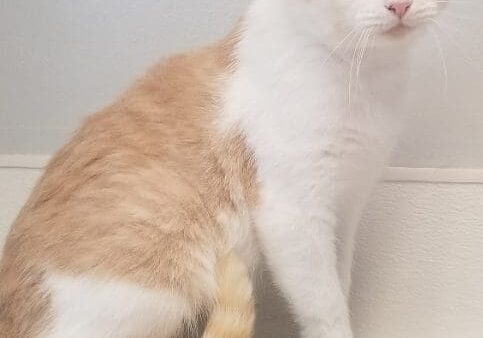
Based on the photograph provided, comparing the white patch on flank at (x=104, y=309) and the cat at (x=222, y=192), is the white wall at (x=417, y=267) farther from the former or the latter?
the white patch on flank at (x=104, y=309)

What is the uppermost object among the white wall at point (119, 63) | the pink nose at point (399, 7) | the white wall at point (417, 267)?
the pink nose at point (399, 7)

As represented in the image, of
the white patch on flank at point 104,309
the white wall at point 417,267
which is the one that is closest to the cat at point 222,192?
the white patch on flank at point 104,309

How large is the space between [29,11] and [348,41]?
76 cm

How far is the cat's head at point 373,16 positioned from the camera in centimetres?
84

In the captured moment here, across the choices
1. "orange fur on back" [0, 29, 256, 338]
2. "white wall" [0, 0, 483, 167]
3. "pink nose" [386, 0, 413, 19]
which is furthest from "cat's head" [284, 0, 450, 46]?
"white wall" [0, 0, 483, 167]

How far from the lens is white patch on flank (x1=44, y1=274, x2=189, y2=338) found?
91cm

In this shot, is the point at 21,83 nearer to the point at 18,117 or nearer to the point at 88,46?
the point at 18,117

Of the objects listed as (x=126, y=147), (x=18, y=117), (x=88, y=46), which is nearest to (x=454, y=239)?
(x=126, y=147)

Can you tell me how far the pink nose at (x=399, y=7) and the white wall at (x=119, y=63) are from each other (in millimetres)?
345

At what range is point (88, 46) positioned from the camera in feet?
4.50

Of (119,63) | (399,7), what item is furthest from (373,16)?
(119,63)

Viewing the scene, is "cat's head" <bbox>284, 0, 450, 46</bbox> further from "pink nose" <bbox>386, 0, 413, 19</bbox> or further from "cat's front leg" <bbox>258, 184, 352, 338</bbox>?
"cat's front leg" <bbox>258, 184, 352, 338</bbox>

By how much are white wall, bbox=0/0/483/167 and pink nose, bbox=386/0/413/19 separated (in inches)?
13.6

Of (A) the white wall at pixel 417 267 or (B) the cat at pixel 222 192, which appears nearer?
(B) the cat at pixel 222 192
